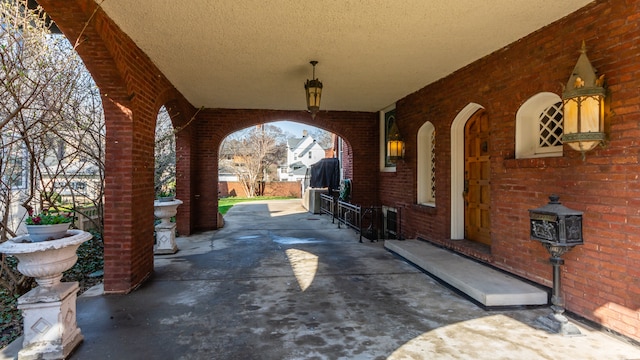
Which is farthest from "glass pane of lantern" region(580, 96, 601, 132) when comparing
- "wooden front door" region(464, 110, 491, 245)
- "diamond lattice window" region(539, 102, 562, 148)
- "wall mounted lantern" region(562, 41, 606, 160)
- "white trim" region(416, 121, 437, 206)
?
"white trim" region(416, 121, 437, 206)

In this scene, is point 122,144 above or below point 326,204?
above

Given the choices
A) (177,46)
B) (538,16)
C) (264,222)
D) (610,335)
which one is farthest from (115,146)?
(264,222)

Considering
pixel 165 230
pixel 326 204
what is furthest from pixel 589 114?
pixel 326 204

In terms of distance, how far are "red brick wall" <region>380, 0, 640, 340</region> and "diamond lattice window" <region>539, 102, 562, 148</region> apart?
0.31 meters

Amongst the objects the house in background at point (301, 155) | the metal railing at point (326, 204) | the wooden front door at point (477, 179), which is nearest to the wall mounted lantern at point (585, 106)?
the wooden front door at point (477, 179)

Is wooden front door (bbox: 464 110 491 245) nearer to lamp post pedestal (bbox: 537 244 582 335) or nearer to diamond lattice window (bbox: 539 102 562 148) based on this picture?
diamond lattice window (bbox: 539 102 562 148)

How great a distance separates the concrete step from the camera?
3.68 meters

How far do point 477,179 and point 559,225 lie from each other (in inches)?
102

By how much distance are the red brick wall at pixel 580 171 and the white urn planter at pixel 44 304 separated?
458 centimetres

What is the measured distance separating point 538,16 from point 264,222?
8.32 metres

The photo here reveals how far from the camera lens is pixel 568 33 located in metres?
3.55

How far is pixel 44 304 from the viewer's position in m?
2.65

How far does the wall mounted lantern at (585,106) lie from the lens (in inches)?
120

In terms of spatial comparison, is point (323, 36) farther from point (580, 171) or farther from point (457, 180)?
point (457, 180)
